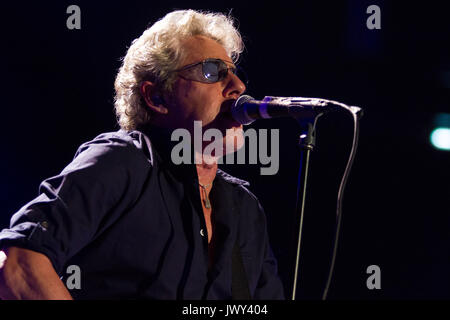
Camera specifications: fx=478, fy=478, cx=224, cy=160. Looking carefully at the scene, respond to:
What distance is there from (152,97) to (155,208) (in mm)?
759

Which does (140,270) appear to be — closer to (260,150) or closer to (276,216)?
(260,150)

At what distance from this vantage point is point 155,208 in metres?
2.11

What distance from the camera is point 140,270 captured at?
1.99 meters

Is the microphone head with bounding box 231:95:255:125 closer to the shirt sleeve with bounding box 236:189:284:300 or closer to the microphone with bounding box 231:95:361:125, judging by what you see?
the microphone with bounding box 231:95:361:125

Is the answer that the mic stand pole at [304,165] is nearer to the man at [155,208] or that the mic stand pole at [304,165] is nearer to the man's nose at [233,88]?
the man at [155,208]

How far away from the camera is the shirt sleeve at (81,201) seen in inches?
65.5

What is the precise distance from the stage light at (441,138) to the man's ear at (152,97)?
232 cm

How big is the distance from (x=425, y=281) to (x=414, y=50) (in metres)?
1.84

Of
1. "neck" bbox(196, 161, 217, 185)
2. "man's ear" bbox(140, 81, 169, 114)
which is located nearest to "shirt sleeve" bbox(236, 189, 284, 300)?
"neck" bbox(196, 161, 217, 185)

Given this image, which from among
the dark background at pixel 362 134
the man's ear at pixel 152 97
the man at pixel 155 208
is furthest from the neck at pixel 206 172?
the dark background at pixel 362 134

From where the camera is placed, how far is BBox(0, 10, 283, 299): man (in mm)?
1708

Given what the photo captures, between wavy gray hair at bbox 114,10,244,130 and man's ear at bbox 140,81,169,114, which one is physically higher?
wavy gray hair at bbox 114,10,244,130

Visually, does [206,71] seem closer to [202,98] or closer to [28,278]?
[202,98]

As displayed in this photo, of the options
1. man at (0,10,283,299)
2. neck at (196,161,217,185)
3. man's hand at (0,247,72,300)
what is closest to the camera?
man's hand at (0,247,72,300)
